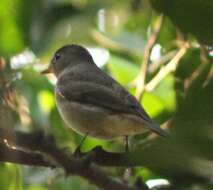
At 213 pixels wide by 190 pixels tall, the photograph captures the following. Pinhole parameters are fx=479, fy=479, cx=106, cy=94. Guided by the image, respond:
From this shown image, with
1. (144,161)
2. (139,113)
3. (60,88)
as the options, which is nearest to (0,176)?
(144,161)

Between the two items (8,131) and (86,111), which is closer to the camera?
(8,131)

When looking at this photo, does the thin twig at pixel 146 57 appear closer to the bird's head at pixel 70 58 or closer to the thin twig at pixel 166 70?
the thin twig at pixel 166 70

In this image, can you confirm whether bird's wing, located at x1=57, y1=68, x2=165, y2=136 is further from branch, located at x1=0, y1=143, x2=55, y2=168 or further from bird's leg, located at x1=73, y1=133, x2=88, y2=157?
branch, located at x1=0, y1=143, x2=55, y2=168

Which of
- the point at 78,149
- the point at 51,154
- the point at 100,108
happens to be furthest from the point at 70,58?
the point at 51,154

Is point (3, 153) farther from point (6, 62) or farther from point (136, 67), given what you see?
point (136, 67)

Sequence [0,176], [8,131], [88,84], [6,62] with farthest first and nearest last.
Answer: [88,84]
[6,62]
[0,176]
[8,131]

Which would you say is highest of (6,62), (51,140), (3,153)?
(51,140)

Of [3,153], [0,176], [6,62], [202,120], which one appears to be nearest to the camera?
[202,120]
